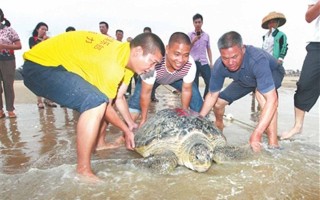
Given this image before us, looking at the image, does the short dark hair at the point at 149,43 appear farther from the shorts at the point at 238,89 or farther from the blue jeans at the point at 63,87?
the shorts at the point at 238,89

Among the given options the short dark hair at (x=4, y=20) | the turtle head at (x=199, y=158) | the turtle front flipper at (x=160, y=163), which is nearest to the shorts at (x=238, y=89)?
the turtle head at (x=199, y=158)

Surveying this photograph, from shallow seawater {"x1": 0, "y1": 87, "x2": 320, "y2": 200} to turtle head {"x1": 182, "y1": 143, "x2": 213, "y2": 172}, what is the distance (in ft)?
0.24

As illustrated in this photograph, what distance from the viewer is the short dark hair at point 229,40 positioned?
3.32 m

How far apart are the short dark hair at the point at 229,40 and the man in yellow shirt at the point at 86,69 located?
2.89ft

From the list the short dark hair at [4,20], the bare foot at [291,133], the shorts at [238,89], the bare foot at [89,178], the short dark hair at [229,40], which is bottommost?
the bare foot at [291,133]

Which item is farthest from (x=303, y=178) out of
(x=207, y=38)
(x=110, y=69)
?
(x=207, y=38)

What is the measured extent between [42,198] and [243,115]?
5216mm

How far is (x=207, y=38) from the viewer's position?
7410mm

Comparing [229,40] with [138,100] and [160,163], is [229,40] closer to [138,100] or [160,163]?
[160,163]

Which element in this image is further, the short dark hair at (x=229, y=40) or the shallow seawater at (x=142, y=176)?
the short dark hair at (x=229, y=40)

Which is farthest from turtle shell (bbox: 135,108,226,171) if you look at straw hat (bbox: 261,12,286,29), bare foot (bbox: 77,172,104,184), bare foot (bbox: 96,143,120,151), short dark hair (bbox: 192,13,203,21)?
short dark hair (bbox: 192,13,203,21)

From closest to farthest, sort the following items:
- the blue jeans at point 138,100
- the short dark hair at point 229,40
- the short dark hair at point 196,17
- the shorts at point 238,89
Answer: the short dark hair at point 229,40, the shorts at point 238,89, the blue jeans at point 138,100, the short dark hair at point 196,17

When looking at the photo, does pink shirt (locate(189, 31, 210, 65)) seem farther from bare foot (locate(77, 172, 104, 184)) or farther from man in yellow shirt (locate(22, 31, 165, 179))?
bare foot (locate(77, 172, 104, 184))

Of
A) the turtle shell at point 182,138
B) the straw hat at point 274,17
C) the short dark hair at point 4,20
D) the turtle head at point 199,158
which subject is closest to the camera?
the turtle head at point 199,158
